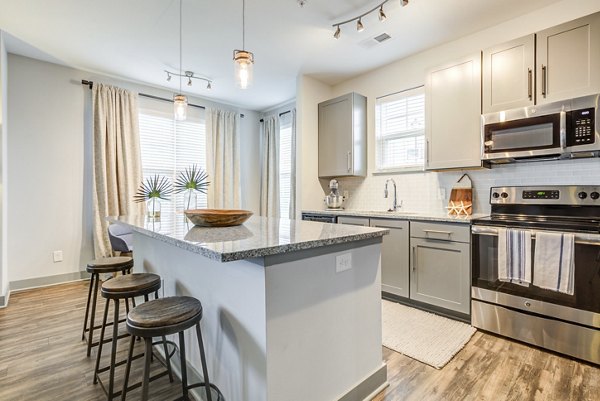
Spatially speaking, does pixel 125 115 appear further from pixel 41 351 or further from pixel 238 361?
pixel 238 361

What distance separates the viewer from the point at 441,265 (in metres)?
2.72

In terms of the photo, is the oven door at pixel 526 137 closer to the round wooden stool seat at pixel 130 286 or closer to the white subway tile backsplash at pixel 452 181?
the white subway tile backsplash at pixel 452 181

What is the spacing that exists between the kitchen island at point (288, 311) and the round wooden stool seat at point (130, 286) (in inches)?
8.8

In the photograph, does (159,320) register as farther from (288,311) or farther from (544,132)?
(544,132)

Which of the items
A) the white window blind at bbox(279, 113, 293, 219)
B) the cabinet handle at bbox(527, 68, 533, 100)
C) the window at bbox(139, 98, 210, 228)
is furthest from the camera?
the white window blind at bbox(279, 113, 293, 219)

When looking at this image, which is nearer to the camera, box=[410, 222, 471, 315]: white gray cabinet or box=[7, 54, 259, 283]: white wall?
box=[410, 222, 471, 315]: white gray cabinet

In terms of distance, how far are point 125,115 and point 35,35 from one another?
1.25 metres

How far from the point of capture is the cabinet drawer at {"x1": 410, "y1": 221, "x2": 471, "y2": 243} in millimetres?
2553

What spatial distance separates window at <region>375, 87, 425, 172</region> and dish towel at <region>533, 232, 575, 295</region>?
1.58 meters

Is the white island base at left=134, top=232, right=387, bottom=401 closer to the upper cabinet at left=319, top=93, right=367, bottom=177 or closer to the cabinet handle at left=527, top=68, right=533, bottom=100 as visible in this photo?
the cabinet handle at left=527, top=68, right=533, bottom=100

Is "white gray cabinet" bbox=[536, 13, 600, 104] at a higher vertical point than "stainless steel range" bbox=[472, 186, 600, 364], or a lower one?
higher

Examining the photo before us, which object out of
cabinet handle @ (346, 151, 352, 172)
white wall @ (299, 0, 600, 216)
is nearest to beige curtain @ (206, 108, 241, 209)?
white wall @ (299, 0, 600, 216)

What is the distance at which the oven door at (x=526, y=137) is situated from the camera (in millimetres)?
2285

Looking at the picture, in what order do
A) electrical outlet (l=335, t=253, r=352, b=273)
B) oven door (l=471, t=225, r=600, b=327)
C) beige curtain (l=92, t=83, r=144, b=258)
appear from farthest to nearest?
beige curtain (l=92, t=83, r=144, b=258)
oven door (l=471, t=225, r=600, b=327)
electrical outlet (l=335, t=253, r=352, b=273)
